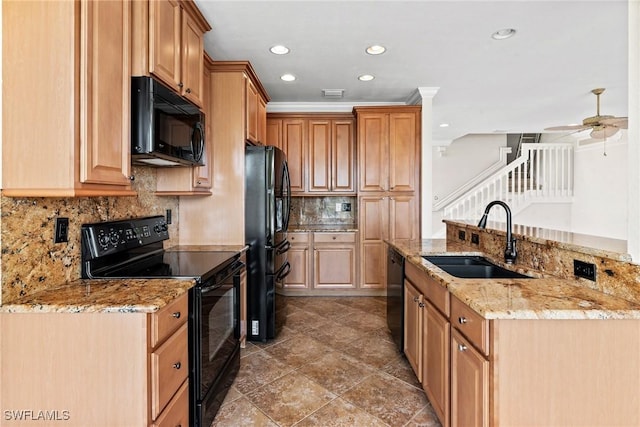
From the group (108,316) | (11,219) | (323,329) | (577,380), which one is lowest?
(323,329)

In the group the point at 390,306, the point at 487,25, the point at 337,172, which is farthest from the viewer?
the point at 337,172

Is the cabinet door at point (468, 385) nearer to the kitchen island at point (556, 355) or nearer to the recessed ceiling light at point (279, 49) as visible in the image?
the kitchen island at point (556, 355)

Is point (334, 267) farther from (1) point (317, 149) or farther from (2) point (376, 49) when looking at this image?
(2) point (376, 49)

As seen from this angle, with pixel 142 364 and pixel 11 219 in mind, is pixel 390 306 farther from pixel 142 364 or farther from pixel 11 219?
pixel 11 219

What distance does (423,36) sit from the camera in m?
2.77

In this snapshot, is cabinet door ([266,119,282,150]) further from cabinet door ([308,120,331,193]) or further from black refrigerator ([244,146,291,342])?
black refrigerator ([244,146,291,342])

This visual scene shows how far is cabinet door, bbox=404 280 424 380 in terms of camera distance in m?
2.10

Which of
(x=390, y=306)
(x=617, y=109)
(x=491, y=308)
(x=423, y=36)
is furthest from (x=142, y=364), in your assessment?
(x=617, y=109)

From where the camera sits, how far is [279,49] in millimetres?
3000

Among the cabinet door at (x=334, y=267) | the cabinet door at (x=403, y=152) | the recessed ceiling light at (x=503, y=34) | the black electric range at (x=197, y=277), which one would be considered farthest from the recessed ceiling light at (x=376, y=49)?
the cabinet door at (x=334, y=267)

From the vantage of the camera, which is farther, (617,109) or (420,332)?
(617,109)

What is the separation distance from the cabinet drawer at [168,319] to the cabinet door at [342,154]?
329 centimetres

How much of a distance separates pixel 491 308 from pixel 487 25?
2.34 metres

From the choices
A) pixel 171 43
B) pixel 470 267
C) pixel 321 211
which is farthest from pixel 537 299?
pixel 321 211
